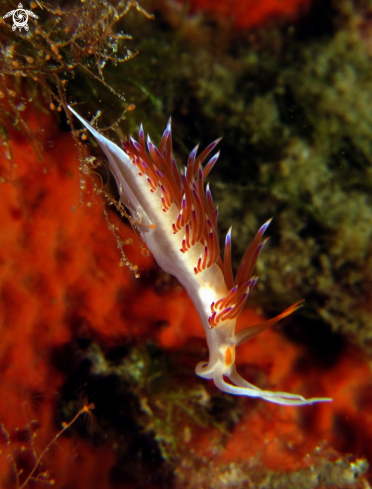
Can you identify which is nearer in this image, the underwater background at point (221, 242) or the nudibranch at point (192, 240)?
the nudibranch at point (192, 240)

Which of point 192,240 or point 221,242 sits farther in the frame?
point 221,242

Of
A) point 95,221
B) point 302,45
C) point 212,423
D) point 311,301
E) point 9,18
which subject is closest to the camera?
point 9,18

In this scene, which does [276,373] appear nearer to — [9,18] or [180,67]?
[180,67]

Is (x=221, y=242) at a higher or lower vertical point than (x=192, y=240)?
lower

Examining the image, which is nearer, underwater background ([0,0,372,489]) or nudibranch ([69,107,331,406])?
nudibranch ([69,107,331,406])

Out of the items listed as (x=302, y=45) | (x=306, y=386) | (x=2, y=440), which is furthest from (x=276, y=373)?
(x=302, y=45)
